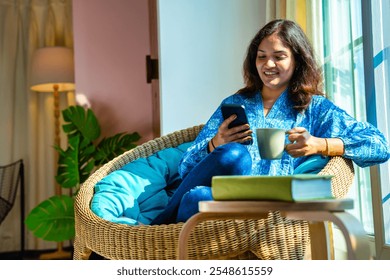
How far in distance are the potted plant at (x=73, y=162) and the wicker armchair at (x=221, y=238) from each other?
2161mm

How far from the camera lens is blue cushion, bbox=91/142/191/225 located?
2010 millimetres

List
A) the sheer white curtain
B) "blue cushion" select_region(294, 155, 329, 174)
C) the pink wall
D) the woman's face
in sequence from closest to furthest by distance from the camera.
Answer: "blue cushion" select_region(294, 155, 329, 174) < the woman's face < the pink wall < the sheer white curtain

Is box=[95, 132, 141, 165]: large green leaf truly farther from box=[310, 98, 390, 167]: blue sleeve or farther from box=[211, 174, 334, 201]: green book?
box=[211, 174, 334, 201]: green book

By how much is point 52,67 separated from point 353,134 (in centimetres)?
335

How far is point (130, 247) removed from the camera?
1733 mm

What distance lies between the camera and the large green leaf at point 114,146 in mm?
4000

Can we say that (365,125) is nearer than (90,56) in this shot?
Yes

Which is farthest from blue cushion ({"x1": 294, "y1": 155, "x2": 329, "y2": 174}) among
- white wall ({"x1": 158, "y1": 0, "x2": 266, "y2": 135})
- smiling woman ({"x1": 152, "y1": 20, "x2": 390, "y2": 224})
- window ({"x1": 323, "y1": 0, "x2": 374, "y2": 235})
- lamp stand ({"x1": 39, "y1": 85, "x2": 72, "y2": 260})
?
lamp stand ({"x1": 39, "y1": 85, "x2": 72, "y2": 260})

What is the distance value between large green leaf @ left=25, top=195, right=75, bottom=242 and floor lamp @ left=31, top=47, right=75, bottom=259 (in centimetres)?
73

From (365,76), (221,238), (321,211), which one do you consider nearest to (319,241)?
(221,238)

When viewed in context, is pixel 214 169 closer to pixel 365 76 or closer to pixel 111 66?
pixel 365 76
